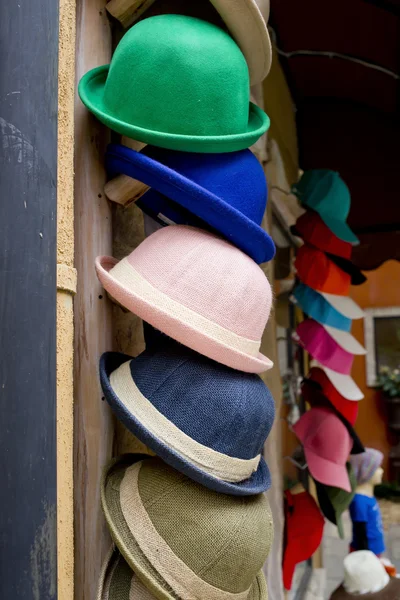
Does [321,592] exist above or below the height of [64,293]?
below

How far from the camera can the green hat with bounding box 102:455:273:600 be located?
92 cm

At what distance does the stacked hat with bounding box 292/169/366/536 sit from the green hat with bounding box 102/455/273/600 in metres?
1.58

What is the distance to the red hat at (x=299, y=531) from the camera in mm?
2436

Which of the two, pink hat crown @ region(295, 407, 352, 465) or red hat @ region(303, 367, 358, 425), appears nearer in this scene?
pink hat crown @ region(295, 407, 352, 465)

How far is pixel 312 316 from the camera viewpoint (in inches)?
103

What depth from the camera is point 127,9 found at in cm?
115

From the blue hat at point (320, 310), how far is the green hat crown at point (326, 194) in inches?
13.5

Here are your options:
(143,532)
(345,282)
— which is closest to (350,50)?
(345,282)

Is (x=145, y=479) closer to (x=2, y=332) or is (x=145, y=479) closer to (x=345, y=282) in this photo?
(x=2, y=332)

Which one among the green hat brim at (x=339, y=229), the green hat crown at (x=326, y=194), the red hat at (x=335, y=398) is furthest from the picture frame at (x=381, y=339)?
the green hat brim at (x=339, y=229)

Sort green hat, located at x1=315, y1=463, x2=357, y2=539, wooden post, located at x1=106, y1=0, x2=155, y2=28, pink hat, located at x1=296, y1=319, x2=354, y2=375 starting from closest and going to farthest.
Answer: wooden post, located at x1=106, y1=0, x2=155, y2=28, green hat, located at x1=315, y1=463, x2=357, y2=539, pink hat, located at x1=296, y1=319, x2=354, y2=375

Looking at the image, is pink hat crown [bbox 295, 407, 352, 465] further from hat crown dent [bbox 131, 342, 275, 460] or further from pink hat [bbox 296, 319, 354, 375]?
hat crown dent [bbox 131, 342, 275, 460]

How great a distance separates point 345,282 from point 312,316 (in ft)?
0.70

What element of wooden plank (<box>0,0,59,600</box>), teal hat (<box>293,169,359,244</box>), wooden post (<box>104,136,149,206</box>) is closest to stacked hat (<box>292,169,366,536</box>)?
teal hat (<box>293,169,359,244</box>)
